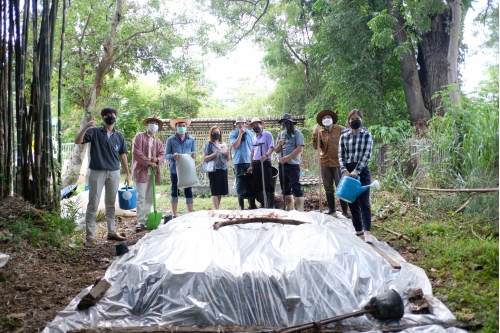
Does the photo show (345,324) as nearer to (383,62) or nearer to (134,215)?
(134,215)

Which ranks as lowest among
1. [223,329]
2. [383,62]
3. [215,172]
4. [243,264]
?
[223,329]

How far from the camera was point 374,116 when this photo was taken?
29.0 feet

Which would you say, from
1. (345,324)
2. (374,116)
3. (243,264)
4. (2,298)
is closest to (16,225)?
(2,298)

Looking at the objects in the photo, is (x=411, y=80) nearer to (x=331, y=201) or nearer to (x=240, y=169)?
(x=331, y=201)

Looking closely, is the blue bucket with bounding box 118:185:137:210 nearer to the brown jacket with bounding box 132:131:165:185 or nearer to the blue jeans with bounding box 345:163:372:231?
the brown jacket with bounding box 132:131:165:185

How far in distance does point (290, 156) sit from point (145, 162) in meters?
1.85

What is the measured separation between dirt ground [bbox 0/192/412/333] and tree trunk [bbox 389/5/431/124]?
4.77 meters

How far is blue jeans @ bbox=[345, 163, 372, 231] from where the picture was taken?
415 centimetres

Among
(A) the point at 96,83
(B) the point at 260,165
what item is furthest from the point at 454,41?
(A) the point at 96,83

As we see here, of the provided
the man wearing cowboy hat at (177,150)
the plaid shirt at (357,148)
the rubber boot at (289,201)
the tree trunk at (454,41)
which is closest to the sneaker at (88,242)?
the man wearing cowboy hat at (177,150)

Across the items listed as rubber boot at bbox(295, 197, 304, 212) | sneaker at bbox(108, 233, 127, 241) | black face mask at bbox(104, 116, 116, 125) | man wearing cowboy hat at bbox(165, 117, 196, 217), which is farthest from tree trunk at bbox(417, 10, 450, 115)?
sneaker at bbox(108, 233, 127, 241)

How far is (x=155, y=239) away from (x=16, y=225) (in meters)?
1.37

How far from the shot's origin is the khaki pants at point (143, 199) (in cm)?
540

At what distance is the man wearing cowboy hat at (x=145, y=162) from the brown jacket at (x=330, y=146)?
2083 millimetres
